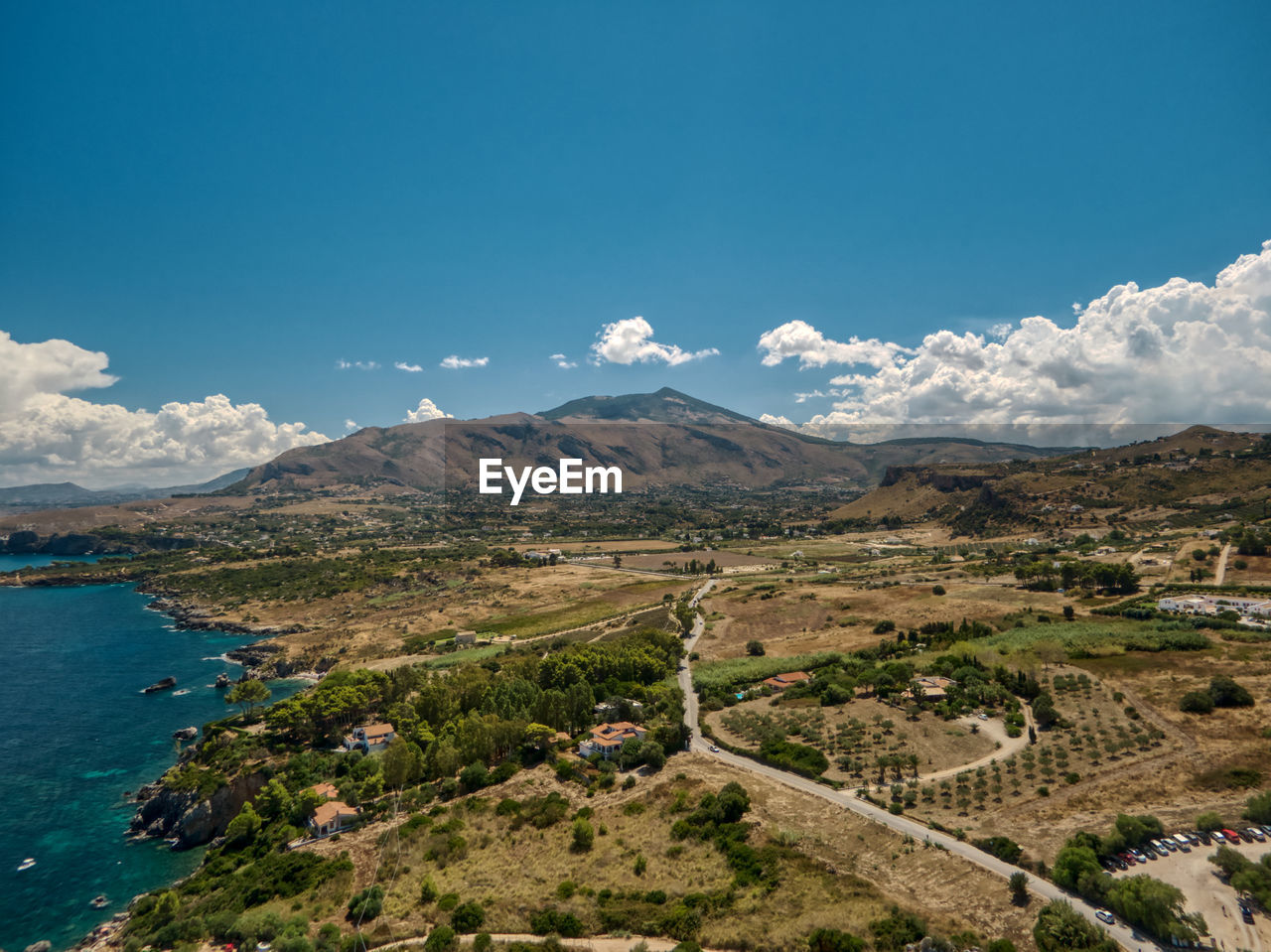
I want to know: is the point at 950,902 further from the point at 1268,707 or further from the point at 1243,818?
the point at 1268,707

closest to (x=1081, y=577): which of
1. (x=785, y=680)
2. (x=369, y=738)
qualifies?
(x=785, y=680)

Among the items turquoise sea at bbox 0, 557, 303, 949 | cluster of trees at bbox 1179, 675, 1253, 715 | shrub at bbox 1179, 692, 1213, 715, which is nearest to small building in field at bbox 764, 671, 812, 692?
shrub at bbox 1179, 692, 1213, 715

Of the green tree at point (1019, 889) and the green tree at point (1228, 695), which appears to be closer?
the green tree at point (1019, 889)

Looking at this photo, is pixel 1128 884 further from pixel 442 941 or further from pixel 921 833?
pixel 442 941

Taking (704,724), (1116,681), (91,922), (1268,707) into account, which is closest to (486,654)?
(704,724)

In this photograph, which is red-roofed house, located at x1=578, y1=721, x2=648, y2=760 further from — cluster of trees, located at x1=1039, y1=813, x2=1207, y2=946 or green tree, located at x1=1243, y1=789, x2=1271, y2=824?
green tree, located at x1=1243, y1=789, x2=1271, y2=824

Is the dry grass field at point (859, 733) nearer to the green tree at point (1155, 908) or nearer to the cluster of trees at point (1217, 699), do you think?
the green tree at point (1155, 908)

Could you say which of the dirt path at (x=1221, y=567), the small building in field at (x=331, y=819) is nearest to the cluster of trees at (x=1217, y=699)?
the dirt path at (x=1221, y=567)
